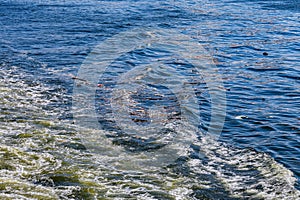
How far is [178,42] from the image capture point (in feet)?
46.5

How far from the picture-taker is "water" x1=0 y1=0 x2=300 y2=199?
245 inches

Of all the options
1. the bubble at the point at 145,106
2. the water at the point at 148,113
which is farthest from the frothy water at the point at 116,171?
the bubble at the point at 145,106

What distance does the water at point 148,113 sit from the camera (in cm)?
622

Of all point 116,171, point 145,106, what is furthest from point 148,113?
point 116,171

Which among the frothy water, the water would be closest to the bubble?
the water

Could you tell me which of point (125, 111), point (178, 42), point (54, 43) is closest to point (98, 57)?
point (54, 43)

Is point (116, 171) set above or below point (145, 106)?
below

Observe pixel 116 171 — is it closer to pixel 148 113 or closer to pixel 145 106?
pixel 148 113

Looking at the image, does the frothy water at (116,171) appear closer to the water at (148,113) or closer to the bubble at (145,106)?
the water at (148,113)

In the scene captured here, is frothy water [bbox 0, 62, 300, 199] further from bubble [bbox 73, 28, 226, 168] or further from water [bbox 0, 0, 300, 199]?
bubble [bbox 73, 28, 226, 168]

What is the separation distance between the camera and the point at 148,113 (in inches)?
345

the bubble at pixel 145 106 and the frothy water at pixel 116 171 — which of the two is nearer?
the frothy water at pixel 116 171

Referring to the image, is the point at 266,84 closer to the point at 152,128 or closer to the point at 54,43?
the point at 152,128

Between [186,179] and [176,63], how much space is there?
20.0ft
